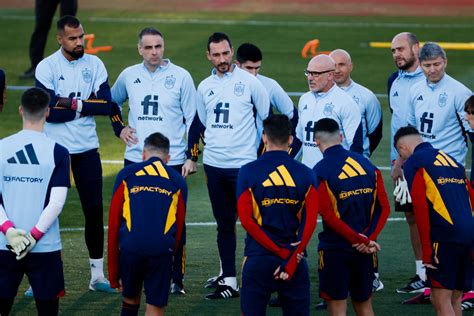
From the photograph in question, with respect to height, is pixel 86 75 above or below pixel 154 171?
above

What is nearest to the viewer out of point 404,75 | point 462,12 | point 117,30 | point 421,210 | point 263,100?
point 421,210

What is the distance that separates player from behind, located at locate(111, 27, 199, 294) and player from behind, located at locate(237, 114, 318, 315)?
2.37 m

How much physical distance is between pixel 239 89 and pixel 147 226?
2531 mm

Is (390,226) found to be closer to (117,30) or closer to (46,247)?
(46,247)

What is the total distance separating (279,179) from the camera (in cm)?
783

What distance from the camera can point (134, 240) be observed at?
807 centimetres

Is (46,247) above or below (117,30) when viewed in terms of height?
below

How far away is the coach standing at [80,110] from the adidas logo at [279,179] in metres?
2.84

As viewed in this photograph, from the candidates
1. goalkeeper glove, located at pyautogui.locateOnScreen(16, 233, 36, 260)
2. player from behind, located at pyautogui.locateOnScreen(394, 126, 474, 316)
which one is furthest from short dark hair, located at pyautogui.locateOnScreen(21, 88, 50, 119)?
player from behind, located at pyautogui.locateOnScreen(394, 126, 474, 316)

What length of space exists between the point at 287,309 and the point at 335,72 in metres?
3.57

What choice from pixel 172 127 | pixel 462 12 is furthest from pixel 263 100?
pixel 462 12

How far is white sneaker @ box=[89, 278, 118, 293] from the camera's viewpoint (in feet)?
33.7

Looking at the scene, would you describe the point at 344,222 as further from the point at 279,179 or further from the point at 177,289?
the point at 177,289

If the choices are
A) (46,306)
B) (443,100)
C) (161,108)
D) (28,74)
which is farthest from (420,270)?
(28,74)
